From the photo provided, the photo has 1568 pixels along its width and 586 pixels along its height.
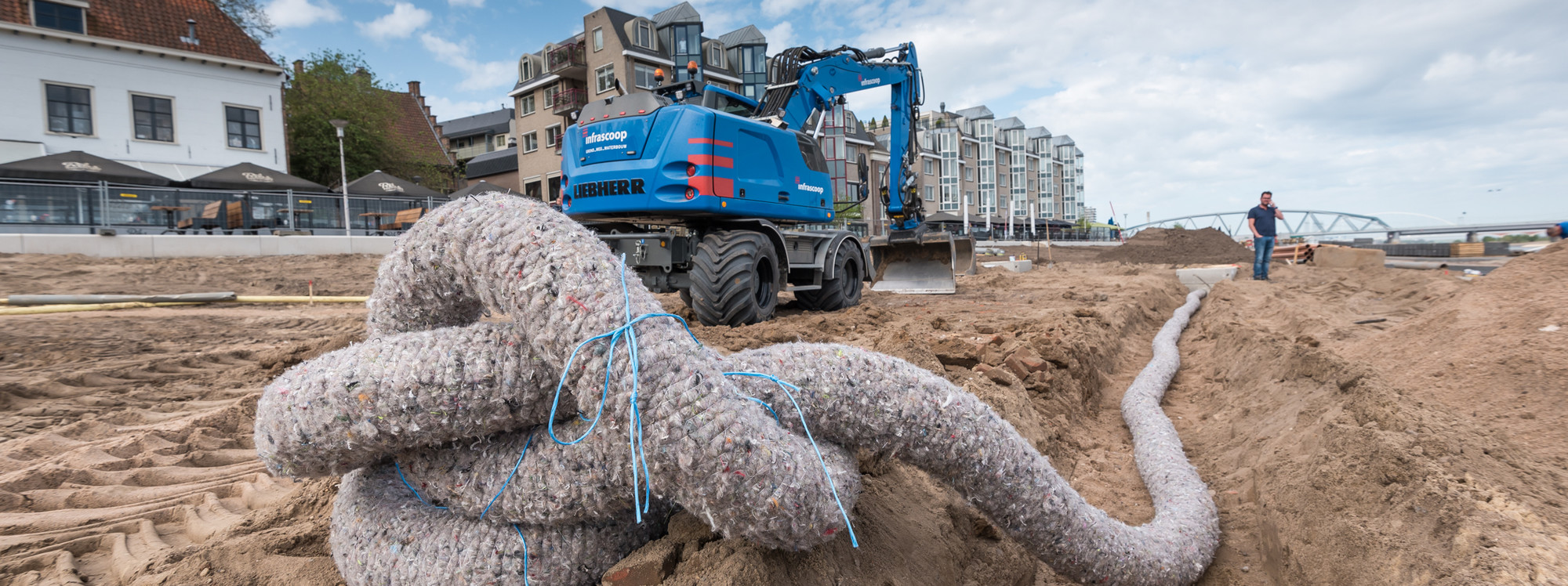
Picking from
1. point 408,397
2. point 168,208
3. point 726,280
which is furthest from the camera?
point 168,208

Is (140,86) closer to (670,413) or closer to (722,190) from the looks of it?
(722,190)

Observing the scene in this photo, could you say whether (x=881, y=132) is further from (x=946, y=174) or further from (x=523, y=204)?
(x=523, y=204)

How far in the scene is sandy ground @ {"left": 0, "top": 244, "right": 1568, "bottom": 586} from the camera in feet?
6.43

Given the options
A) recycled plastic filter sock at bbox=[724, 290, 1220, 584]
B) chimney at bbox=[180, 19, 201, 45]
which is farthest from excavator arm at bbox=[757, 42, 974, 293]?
chimney at bbox=[180, 19, 201, 45]

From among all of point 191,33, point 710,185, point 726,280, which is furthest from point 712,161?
point 191,33

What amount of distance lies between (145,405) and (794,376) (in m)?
4.79

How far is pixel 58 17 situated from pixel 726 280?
23.2 m

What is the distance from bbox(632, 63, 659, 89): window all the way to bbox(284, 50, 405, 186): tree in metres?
11.7

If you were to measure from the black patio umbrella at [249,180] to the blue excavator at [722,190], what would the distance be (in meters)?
16.6

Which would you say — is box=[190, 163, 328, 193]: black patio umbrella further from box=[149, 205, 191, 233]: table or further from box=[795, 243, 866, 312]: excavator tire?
box=[795, 243, 866, 312]: excavator tire

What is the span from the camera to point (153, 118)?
20.1m

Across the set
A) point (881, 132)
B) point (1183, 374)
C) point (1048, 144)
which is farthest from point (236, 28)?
point (1048, 144)

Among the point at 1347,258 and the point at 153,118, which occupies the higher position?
the point at 153,118

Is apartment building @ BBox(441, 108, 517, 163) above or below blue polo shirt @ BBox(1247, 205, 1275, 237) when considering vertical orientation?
above
